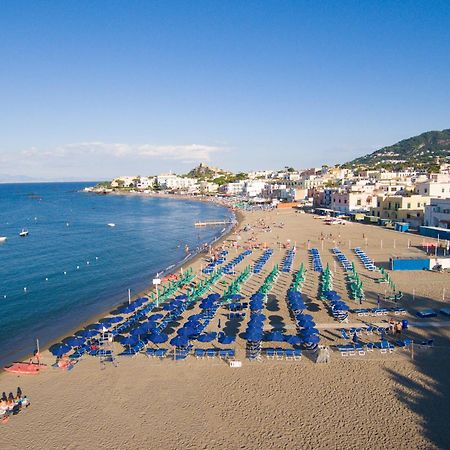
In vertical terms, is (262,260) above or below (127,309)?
above

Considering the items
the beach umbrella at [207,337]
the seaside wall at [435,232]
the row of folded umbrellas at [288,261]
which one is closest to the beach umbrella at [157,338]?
the beach umbrella at [207,337]

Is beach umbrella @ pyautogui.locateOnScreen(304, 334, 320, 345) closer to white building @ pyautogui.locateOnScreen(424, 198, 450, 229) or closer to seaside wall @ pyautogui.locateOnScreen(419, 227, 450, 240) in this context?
seaside wall @ pyautogui.locateOnScreen(419, 227, 450, 240)

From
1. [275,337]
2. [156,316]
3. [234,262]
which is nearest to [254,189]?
[234,262]

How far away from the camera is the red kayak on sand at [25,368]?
17.6 metres

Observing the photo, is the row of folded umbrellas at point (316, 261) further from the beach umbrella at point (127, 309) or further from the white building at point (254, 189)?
the white building at point (254, 189)

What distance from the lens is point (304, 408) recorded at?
47.0ft

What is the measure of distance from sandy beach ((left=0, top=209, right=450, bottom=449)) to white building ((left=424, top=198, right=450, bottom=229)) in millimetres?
32709

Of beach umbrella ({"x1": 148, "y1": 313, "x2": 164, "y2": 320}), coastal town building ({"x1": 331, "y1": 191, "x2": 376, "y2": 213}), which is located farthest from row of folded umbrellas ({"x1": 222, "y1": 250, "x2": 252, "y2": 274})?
coastal town building ({"x1": 331, "y1": 191, "x2": 376, "y2": 213})

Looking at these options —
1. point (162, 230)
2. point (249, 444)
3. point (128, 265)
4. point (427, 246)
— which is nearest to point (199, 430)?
point (249, 444)

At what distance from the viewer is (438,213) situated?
168 ft

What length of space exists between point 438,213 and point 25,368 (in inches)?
1962

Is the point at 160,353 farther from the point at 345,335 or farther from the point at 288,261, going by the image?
the point at 288,261

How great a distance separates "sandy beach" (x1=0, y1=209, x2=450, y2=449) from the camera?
12.9m

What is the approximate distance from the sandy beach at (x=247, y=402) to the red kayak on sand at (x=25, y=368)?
0.38m
